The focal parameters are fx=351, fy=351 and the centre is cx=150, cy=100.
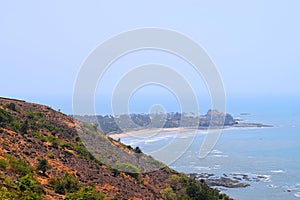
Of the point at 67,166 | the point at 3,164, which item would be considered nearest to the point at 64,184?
the point at 3,164

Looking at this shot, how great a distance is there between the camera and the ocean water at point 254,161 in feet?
144

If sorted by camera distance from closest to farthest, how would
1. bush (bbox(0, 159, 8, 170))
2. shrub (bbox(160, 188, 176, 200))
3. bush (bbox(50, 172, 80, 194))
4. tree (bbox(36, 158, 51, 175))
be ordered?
bush (bbox(0, 159, 8, 170)) < bush (bbox(50, 172, 80, 194)) < tree (bbox(36, 158, 51, 175)) < shrub (bbox(160, 188, 176, 200))

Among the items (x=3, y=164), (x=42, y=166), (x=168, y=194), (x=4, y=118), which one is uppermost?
(x=4, y=118)

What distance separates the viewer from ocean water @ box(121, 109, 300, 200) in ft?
144

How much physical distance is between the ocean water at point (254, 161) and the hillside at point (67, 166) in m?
8.42

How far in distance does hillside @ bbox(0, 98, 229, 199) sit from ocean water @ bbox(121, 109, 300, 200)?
27.6 feet

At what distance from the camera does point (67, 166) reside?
1903 centimetres

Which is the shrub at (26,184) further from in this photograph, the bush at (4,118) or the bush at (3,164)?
the bush at (4,118)

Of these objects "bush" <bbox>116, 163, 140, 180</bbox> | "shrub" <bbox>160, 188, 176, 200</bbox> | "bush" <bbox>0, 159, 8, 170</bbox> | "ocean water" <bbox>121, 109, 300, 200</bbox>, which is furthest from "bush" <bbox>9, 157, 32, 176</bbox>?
"ocean water" <bbox>121, 109, 300, 200</bbox>

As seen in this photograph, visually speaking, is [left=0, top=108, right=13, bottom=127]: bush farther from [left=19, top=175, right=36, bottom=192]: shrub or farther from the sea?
the sea

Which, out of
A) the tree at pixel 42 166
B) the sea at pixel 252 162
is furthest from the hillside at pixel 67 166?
the sea at pixel 252 162

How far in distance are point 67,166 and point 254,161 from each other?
4756 cm

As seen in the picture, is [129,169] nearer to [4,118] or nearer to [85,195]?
[4,118]

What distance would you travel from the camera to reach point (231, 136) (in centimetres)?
9244
